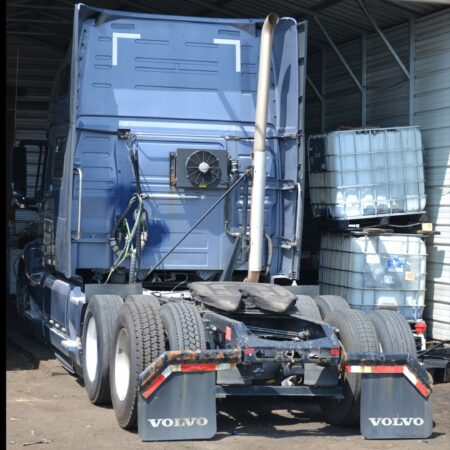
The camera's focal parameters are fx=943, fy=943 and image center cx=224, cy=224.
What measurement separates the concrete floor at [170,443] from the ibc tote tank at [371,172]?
2493 mm

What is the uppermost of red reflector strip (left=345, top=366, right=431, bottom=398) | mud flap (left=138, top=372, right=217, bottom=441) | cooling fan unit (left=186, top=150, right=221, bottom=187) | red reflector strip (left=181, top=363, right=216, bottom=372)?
cooling fan unit (left=186, top=150, right=221, bottom=187)

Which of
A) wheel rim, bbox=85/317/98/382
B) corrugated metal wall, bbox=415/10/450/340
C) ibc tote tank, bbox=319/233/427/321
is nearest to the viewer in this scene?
wheel rim, bbox=85/317/98/382

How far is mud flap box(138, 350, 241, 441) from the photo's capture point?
7.73m

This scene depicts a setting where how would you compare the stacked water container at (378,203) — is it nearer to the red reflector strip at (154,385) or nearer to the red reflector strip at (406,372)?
the red reflector strip at (406,372)

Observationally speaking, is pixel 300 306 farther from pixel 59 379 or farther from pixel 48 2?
pixel 48 2

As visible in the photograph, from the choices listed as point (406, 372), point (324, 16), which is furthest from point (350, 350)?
point (324, 16)

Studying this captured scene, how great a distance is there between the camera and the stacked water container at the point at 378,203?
11797mm

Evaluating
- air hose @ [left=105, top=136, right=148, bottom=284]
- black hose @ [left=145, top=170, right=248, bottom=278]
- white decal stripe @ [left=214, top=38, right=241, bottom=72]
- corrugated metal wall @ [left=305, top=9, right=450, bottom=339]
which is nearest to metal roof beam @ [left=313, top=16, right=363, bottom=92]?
corrugated metal wall @ [left=305, top=9, right=450, bottom=339]

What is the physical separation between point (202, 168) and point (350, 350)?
9.32 ft

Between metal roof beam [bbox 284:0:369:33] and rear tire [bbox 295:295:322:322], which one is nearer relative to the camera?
rear tire [bbox 295:295:322:322]

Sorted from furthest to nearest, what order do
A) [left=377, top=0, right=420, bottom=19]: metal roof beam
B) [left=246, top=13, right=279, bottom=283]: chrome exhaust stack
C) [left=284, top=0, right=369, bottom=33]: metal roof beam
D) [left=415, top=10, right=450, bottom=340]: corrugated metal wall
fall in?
[left=284, top=0, right=369, bottom=33]: metal roof beam → [left=377, top=0, right=420, bottom=19]: metal roof beam → [left=415, top=10, right=450, bottom=340]: corrugated metal wall → [left=246, top=13, right=279, bottom=283]: chrome exhaust stack

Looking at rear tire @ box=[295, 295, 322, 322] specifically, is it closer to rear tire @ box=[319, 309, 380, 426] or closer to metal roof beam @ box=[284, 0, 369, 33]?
rear tire @ box=[319, 309, 380, 426]

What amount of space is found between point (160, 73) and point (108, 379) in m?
3.54

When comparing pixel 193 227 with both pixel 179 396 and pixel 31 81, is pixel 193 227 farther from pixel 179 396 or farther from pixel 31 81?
pixel 31 81
